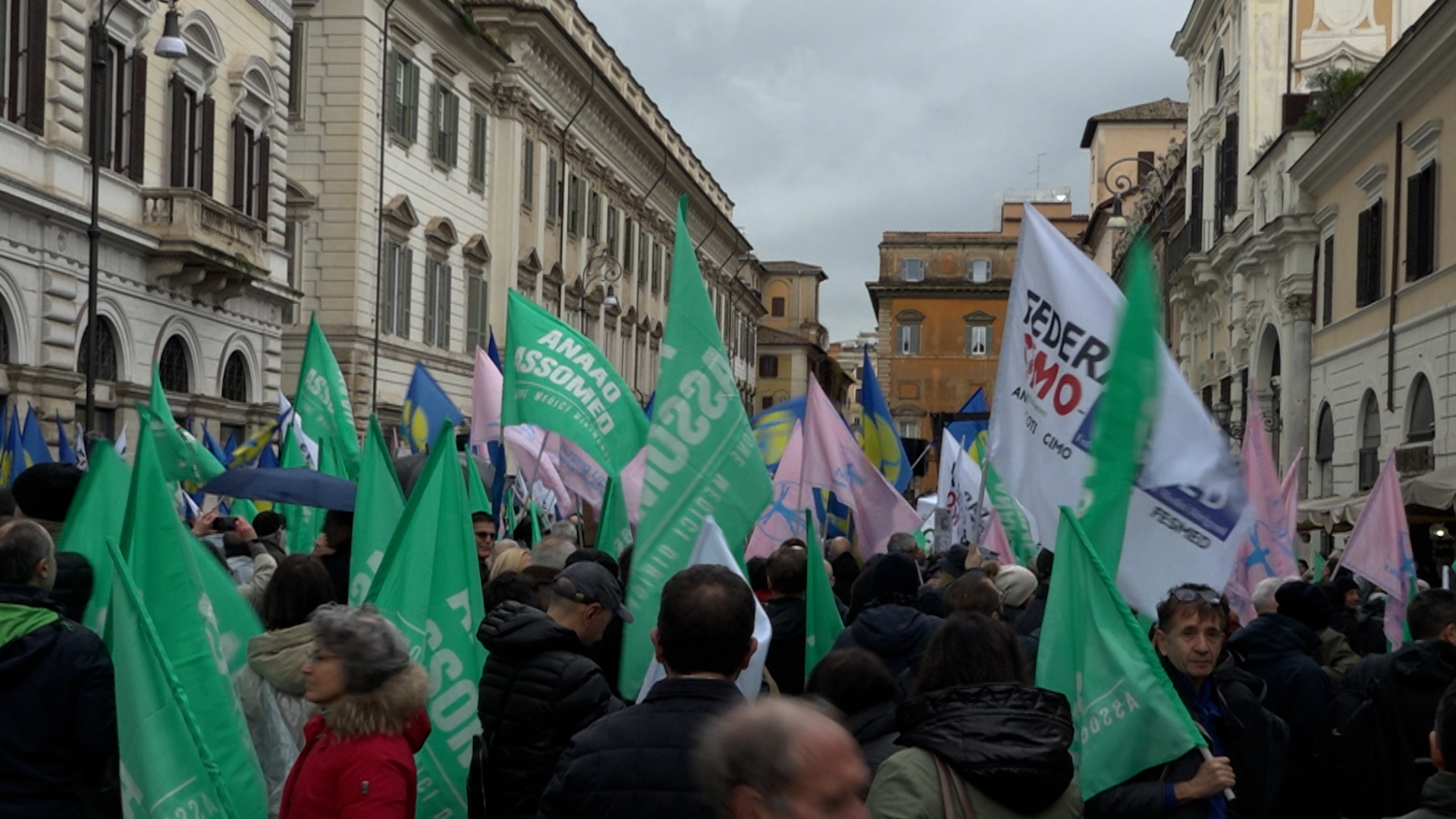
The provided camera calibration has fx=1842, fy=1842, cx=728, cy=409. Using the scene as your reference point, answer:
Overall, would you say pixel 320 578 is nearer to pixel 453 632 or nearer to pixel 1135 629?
pixel 453 632

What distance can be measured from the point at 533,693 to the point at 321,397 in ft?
29.8

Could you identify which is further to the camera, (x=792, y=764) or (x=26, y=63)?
(x=26, y=63)

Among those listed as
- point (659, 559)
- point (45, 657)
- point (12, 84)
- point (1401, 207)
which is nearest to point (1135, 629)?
point (659, 559)

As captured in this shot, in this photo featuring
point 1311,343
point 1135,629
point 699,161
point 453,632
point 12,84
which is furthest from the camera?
point 699,161

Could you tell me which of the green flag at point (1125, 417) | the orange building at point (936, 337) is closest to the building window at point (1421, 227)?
the green flag at point (1125, 417)

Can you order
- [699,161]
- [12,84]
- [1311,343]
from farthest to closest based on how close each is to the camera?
[699,161] → [1311,343] → [12,84]

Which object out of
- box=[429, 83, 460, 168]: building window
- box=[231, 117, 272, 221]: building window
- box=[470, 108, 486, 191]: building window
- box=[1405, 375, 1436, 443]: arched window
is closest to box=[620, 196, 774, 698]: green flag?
box=[1405, 375, 1436, 443]: arched window

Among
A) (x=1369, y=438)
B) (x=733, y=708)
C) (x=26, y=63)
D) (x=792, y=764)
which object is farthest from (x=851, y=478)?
(x=1369, y=438)

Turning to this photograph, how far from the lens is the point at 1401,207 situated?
26203 mm

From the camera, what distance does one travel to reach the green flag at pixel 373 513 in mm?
7070

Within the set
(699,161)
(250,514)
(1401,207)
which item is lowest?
(250,514)

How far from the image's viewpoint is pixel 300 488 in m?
9.72

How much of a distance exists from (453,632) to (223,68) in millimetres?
23371

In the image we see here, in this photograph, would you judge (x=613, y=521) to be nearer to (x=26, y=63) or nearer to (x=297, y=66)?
(x=26, y=63)
